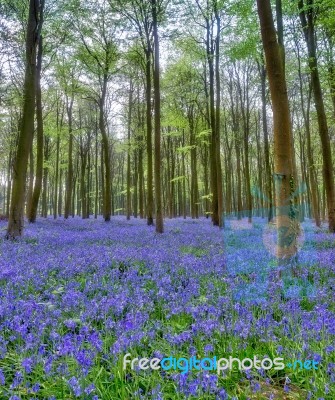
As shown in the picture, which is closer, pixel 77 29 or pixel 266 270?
pixel 266 270

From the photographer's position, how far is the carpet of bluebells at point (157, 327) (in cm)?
246

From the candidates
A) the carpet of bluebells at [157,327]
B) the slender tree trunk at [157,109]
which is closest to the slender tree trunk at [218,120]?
the slender tree trunk at [157,109]

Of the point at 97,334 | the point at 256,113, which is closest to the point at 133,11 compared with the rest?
the point at 97,334

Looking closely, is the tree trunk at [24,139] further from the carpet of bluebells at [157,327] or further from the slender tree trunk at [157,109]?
the slender tree trunk at [157,109]

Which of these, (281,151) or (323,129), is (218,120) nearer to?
(323,129)

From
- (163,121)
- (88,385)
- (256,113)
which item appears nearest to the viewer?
(88,385)

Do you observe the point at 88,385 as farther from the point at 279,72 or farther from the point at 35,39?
A: the point at 35,39

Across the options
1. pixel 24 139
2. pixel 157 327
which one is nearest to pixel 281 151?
pixel 157 327

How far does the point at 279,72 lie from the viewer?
568 cm

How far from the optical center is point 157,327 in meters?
3.42

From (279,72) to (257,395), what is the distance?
204 inches

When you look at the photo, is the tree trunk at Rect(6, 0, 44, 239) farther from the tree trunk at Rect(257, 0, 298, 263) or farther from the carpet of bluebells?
the tree trunk at Rect(257, 0, 298, 263)

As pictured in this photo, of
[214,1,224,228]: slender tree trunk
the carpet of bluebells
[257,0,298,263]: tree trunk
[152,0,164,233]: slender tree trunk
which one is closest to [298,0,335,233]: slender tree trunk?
[214,1,224,228]: slender tree trunk

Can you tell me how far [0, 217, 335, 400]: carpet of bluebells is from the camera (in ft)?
8.07
